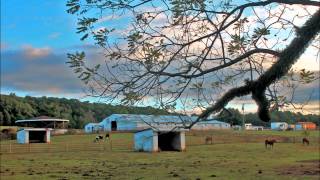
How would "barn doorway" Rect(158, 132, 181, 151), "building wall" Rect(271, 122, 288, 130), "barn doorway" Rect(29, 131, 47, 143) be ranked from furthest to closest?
1. "barn doorway" Rect(29, 131, 47, 143)
2. "barn doorway" Rect(158, 132, 181, 151)
3. "building wall" Rect(271, 122, 288, 130)

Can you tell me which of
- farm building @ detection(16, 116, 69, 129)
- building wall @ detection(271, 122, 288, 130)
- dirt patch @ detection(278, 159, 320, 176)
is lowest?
dirt patch @ detection(278, 159, 320, 176)

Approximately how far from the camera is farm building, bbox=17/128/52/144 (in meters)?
66.9

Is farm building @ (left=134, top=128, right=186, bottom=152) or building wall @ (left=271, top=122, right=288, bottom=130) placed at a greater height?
building wall @ (left=271, top=122, right=288, bottom=130)

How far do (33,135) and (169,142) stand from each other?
85.5ft

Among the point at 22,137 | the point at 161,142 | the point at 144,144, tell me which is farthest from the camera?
the point at 22,137

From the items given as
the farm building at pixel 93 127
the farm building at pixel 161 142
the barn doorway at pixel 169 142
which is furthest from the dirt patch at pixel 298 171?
the farm building at pixel 93 127

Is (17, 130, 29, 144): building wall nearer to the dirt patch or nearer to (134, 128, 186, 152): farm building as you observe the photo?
(134, 128, 186, 152): farm building

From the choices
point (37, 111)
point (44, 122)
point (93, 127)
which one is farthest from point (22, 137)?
point (37, 111)

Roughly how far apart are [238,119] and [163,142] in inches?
1814

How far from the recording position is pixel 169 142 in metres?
54.0

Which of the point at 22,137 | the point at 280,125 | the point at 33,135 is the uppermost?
the point at 280,125

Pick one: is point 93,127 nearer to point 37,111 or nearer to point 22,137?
point 37,111

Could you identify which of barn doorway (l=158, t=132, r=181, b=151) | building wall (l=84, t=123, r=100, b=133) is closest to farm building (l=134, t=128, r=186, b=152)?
barn doorway (l=158, t=132, r=181, b=151)

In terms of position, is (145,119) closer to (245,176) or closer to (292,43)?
(292,43)
